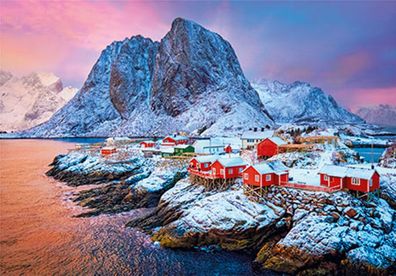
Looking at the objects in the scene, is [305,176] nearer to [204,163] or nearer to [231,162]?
[231,162]

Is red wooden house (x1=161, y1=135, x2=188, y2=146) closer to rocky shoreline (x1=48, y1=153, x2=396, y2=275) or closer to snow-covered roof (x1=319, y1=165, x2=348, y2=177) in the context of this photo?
rocky shoreline (x1=48, y1=153, x2=396, y2=275)

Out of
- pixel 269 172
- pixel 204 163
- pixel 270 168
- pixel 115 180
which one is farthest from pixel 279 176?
pixel 115 180

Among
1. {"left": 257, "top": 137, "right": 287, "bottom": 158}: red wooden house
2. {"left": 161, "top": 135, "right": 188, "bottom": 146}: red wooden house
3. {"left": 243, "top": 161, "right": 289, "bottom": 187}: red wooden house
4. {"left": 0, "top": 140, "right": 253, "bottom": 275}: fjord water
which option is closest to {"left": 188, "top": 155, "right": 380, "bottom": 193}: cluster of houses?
{"left": 243, "top": 161, "right": 289, "bottom": 187}: red wooden house

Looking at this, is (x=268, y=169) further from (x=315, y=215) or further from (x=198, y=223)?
(x=198, y=223)

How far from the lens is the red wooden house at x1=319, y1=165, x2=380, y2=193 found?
30.9m

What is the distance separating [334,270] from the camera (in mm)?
23922

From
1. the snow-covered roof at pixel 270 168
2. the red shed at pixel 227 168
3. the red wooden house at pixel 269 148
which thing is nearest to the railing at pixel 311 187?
the snow-covered roof at pixel 270 168

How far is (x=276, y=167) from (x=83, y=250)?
22.8 metres

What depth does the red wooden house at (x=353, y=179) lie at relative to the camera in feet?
101

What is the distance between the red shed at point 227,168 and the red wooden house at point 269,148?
14.7 meters

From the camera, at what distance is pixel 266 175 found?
34.4m

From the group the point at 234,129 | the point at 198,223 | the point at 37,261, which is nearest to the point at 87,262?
the point at 37,261

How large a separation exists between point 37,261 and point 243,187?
22557 millimetres

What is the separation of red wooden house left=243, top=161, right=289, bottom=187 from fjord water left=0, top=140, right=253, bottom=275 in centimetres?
974
